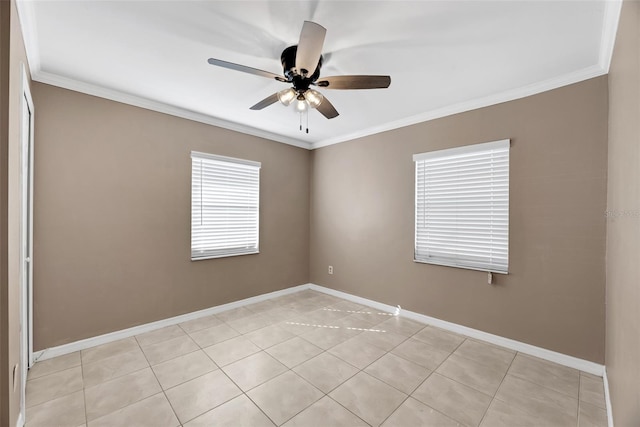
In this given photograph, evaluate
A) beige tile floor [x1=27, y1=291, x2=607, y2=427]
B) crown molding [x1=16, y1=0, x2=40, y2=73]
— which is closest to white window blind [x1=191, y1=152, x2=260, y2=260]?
beige tile floor [x1=27, y1=291, x2=607, y2=427]

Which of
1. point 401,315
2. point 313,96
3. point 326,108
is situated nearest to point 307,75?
point 313,96

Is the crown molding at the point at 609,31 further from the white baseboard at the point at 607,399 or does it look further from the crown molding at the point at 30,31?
the crown molding at the point at 30,31

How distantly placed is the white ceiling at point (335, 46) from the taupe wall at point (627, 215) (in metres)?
0.40

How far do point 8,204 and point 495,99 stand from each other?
3.82 m

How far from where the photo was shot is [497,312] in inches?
110

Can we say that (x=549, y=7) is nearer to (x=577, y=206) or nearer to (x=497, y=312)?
(x=577, y=206)

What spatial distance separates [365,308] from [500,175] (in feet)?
7.73

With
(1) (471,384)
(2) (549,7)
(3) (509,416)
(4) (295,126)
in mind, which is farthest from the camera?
(4) (295,126)

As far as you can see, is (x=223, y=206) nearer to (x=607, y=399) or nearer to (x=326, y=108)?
(x=326, y=108)

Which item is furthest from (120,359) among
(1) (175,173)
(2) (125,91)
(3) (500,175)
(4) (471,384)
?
(3) (500,175)

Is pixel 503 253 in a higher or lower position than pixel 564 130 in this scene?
lower

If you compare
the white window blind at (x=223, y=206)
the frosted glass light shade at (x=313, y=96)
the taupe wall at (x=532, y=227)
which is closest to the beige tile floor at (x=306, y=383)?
the taupe wall at (x=532, y=227)

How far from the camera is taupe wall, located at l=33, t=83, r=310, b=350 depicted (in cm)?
247

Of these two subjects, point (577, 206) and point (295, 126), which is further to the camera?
point (295, 126)
